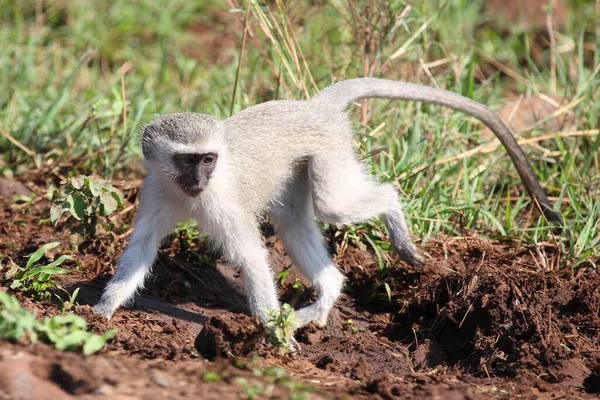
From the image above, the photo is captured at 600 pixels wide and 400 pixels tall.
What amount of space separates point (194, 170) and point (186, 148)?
0.13 meters

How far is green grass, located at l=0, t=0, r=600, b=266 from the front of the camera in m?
5.72

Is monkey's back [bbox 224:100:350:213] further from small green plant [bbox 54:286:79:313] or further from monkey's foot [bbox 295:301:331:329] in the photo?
small green plant [bbox 54:286:79:313]

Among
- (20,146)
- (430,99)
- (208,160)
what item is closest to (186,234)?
(208,160)

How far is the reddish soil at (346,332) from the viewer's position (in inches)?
123

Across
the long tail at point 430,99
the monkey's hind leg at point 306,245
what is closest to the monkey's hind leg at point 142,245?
the monkey's hind leg at point 306,245

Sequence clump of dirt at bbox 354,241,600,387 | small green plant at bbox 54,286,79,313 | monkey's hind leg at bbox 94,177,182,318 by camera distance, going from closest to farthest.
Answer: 1. small green plant at bbox 54,286,79,313
2. clump of dirt at bbox 354,241,600,387
3. monkey's hind leg at bbox 94,177,182,318

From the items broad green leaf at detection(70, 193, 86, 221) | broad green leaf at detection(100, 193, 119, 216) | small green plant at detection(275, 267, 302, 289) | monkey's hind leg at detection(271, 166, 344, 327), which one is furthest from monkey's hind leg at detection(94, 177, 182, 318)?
small green plant at detection(275, 267, 302, 289)

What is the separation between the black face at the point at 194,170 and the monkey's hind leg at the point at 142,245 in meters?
0.26

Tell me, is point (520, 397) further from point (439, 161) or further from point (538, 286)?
point (439, 161)

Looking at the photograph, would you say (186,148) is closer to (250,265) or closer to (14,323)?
(250,265)

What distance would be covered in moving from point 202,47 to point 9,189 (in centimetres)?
363

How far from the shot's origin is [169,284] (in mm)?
5152

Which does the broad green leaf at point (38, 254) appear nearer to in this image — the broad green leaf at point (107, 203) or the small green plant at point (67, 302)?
the small green plant at point (67, 302)

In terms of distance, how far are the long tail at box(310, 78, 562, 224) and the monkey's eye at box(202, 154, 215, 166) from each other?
1.01 meters
